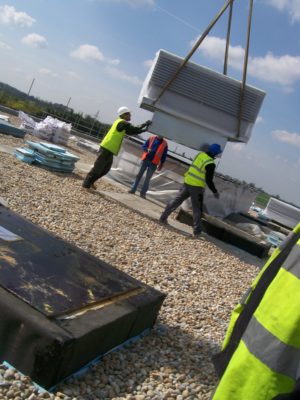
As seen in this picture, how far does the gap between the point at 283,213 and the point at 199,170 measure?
9.89 meters

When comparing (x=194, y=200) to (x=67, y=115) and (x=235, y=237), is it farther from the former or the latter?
(x=67, y=115)

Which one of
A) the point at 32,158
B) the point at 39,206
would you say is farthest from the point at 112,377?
the point at 32,158

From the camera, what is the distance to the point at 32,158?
9.18m

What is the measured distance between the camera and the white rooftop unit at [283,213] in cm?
1609

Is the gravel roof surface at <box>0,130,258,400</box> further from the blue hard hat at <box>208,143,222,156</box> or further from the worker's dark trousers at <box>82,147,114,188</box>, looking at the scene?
the blue hard hat at <box>208,143,222,156</box>

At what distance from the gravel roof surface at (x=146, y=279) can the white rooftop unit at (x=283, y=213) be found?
8.86m

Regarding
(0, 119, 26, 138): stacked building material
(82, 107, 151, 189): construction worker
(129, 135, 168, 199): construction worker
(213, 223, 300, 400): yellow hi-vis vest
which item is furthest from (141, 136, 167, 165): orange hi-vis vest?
(213, 223, 300, 400): yellow hi-vis vest

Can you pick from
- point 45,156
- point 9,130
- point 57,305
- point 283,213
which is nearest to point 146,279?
point 57,305

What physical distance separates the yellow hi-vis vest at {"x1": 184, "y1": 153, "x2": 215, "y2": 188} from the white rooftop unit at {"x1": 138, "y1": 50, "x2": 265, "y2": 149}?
0.74 m

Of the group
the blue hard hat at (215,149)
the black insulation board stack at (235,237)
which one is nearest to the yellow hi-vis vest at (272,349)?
the blue hard hat at (215,149)

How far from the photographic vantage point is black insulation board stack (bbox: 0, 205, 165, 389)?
7.52 feet

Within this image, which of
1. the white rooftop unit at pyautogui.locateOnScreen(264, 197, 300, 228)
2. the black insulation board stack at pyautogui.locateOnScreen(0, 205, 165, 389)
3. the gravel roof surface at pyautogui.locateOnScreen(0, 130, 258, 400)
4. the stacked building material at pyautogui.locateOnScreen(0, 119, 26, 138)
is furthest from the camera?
the white rooftop unit at pyautogui.locateOnScreen(264, 197, 300, 228)

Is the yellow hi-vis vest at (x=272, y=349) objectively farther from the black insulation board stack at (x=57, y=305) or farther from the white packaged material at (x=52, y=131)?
the white packaged material at (x=52, y=131)

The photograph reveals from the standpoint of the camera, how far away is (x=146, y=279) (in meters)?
4.62
